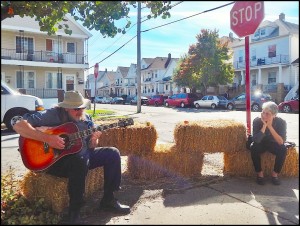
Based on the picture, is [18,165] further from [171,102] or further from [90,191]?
[171,102]

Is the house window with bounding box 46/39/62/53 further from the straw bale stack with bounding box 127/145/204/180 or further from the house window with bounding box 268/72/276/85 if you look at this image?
the straw bale stack with bounding box 127/145/204/180

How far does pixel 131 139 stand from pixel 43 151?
1.59 m

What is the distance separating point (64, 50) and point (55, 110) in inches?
973

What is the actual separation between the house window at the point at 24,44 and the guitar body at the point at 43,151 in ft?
75.8

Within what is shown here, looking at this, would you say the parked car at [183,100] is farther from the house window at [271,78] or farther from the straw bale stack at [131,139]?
the straw bale stack at [131,139]

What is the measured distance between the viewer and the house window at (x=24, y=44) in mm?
24978

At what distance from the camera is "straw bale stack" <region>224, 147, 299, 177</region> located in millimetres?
5039

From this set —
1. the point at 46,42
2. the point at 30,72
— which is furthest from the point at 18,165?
the point at 46,42

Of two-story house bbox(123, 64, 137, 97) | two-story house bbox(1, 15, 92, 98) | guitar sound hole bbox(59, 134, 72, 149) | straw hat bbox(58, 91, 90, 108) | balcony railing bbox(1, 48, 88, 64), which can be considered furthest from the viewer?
two-story house bbox(123, 64, 137, 97)

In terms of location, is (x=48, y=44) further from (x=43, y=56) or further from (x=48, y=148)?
(x=48, y=148)

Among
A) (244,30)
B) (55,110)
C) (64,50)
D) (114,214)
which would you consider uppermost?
(64,50)

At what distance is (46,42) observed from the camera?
86.0ft

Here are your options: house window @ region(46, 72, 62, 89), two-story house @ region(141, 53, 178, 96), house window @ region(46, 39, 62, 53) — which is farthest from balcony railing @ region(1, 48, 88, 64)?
two-story house @ region(141, 53, 178, 96)

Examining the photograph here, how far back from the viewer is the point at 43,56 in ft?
84.7
